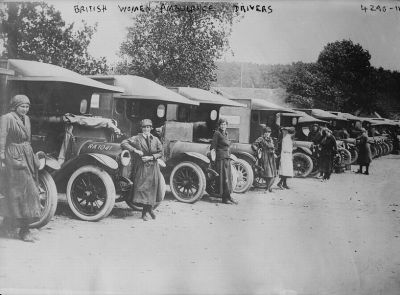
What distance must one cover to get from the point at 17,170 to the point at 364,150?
23.2 feet

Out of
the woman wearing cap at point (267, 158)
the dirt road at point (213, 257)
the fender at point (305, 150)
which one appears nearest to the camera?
the dirt road at point (213, 257)

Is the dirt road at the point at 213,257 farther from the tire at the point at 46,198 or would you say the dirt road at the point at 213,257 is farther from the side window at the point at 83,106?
the side window at the point at 83,106

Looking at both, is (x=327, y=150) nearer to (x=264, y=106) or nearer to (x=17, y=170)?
(x=264, y=106)

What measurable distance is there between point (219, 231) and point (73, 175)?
1.64m

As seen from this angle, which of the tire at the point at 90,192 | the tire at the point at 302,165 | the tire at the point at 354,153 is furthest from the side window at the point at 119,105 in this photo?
the tire at the point at 354,153

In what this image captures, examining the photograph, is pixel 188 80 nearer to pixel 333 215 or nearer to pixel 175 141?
pixel 175 141

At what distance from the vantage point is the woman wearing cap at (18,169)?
3.65m

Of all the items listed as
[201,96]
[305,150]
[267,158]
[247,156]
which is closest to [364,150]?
[305,150]

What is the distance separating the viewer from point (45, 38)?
4.82 m

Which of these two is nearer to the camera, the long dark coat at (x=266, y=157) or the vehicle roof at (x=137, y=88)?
the vehicle roof at (x=137, y=88)

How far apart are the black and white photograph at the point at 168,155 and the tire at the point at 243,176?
70 cm

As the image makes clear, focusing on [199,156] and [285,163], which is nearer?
[199,156]

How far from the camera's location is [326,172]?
8.33 metres

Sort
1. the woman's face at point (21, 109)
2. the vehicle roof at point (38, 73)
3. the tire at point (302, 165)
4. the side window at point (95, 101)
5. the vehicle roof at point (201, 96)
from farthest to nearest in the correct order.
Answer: the tire at point (302, 165) < the vehicle roof at point (201, 96) < the side window at point (95, 101) < the vehicle roof at point (38, 73) < the woman's face at point (21, 109)
